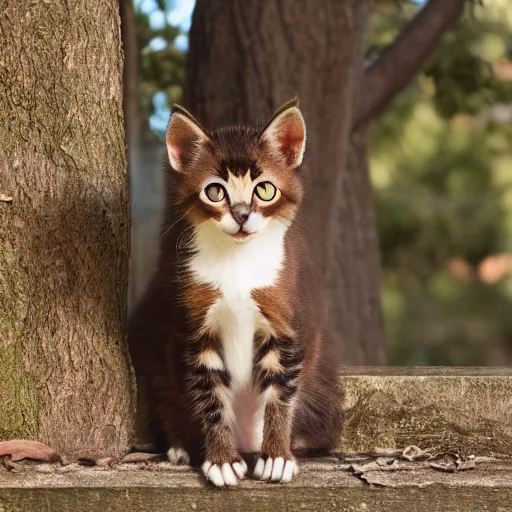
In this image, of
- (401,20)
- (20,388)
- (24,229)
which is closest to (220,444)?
(20,388)

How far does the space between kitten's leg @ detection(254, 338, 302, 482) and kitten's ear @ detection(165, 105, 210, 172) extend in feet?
2.19

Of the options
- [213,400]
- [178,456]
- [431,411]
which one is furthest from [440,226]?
[213,400]

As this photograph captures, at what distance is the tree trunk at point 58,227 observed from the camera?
3297mm

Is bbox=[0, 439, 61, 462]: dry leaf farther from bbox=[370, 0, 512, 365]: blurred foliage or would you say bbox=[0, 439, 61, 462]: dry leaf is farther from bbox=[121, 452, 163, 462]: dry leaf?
bbox=[370, 0, 512, 365]: blurred foliage

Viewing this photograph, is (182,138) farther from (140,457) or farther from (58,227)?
(140,457)

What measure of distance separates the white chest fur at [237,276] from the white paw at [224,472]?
30 cm

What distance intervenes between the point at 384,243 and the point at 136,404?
26.1 feet

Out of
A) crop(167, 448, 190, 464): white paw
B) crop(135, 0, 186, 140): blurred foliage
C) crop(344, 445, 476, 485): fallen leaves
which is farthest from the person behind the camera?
crop(135, 0, 186, 140): blurred foliage

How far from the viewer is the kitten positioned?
10.2 feet

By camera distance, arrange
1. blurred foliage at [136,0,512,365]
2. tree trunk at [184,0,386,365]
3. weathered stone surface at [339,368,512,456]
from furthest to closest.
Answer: blurred foliage at [136,0,512,365] → tree trunk at [184,0,386,365] → weathered stone surface at [339,368,512,456]

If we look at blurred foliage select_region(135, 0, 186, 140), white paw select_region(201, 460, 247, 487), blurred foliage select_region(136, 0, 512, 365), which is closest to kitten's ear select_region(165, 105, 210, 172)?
white paw select_region(201, 460, 247, 487)

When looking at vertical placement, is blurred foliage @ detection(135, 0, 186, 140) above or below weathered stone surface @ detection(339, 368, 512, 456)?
above

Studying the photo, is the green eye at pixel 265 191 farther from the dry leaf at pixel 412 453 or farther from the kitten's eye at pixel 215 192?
the dry leaf at pixel 412 453

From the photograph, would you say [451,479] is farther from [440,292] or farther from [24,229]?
[440,292]
